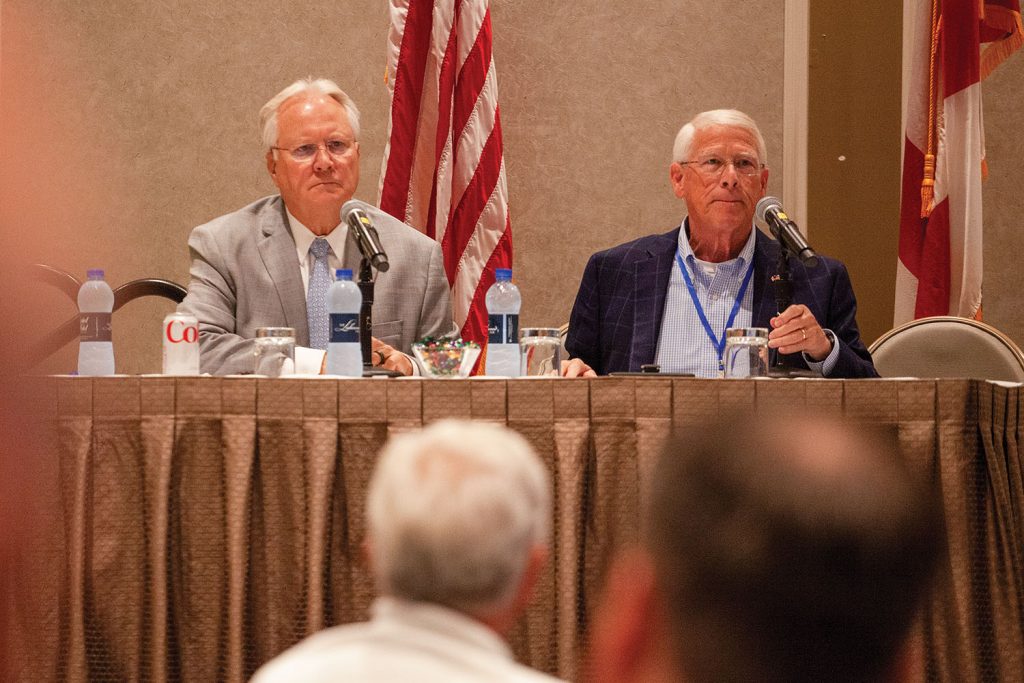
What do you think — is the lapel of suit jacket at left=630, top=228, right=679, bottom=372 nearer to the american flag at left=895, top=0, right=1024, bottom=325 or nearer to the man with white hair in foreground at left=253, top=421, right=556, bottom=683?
the american flag at left=895, top=0, right=1024, bottom=325

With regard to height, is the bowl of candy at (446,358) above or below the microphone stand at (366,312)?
below

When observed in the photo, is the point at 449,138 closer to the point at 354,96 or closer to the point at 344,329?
the point at 354,96

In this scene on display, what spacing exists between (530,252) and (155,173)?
5.42 feet

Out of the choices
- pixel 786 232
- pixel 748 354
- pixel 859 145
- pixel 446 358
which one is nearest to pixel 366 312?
pixel 446 358

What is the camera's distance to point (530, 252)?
5230mm

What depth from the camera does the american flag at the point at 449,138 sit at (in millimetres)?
4590

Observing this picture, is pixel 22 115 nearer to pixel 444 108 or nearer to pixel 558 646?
pixel 444 108

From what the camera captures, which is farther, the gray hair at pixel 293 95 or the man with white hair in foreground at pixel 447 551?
the gray hair at pixel 293 95

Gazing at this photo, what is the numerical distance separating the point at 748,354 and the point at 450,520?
2199mm

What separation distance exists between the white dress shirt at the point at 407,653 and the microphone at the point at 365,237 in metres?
1.97

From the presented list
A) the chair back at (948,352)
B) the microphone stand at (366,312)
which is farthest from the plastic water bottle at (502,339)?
the chair back at (948,352)

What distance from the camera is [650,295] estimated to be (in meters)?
3.72

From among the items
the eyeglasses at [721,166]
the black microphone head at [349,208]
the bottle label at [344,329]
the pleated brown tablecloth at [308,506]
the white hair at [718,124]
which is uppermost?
the white hair at [718,124]

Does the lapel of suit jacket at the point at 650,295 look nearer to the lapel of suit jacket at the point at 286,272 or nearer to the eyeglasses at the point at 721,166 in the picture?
the eyeglasses at the point at 721,166
